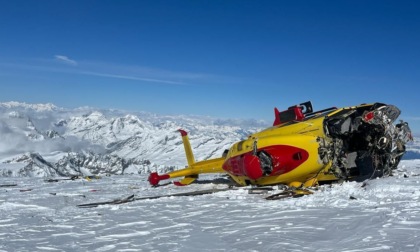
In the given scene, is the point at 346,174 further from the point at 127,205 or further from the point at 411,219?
the point at 127,205

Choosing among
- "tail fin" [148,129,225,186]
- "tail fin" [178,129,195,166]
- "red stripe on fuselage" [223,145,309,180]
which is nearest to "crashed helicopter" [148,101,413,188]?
"red stripe on fuselage" [223,145,309,180]

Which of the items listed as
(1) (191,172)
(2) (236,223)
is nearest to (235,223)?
(2) (236,223)

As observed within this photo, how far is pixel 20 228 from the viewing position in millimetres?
10148

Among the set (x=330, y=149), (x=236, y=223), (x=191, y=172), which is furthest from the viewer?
(x=191, y=172)

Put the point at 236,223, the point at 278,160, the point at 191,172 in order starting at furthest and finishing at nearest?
the point at 191,172 < the point at 278,160 < the point at 236,223

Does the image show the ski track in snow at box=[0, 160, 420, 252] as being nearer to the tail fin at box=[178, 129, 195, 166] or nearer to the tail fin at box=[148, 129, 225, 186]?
the tail fin at box=[148, 129, 225, 186]

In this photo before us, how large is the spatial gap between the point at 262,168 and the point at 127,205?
17.9ft

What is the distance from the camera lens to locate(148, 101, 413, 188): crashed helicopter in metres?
14.2

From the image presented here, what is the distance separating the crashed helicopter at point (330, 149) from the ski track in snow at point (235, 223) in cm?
112

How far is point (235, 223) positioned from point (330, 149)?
6.54 m

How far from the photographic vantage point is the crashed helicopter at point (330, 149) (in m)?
14.2

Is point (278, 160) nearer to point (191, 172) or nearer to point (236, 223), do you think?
point (236, 223)

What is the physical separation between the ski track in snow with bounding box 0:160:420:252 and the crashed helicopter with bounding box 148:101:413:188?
3.69 feet

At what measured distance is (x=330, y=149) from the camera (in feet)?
46.4
